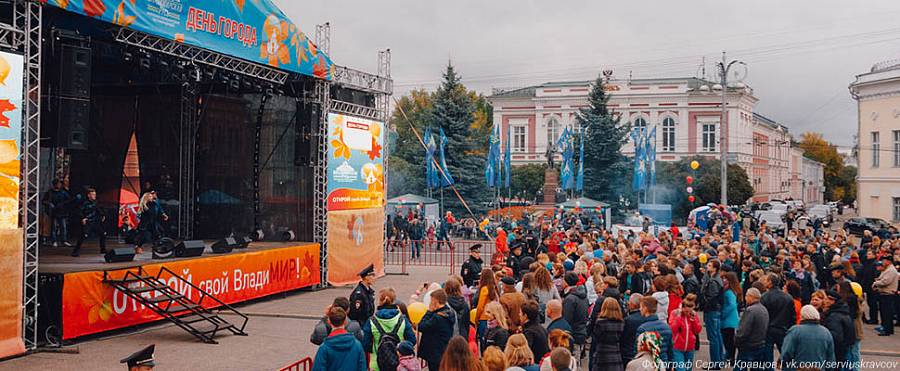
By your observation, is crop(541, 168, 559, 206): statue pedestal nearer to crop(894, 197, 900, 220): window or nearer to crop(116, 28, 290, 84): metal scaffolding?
crop(894, 197, 900, 220): window

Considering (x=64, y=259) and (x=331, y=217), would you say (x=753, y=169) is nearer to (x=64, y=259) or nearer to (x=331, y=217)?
(x=331, y=217)

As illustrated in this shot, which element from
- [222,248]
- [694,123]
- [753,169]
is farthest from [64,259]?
[753,169]

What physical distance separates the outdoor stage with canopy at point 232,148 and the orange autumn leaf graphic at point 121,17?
20.8 inches

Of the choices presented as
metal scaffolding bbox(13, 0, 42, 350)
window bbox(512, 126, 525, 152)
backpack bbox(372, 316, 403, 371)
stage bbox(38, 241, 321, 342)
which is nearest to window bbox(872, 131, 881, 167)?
window bbox(512, 126, 525, 152)

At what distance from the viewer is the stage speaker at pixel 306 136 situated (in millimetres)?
19625

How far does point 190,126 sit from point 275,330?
8567mm

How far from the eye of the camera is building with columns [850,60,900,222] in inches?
1818

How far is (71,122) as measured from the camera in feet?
40.8

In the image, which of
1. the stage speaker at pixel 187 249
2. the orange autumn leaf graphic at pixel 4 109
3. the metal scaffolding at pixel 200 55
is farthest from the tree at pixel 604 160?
the orange autumn leaf graphic at pixel 4 109

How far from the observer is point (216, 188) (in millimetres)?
21375

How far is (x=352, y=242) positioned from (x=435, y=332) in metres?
13.6

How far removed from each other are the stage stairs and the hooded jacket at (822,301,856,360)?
30.8 ft

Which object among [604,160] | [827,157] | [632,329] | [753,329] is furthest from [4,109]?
[827,157]

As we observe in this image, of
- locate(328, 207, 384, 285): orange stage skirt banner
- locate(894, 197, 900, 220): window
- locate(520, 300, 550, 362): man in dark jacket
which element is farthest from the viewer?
locate(894, 197, 900, 220): window
